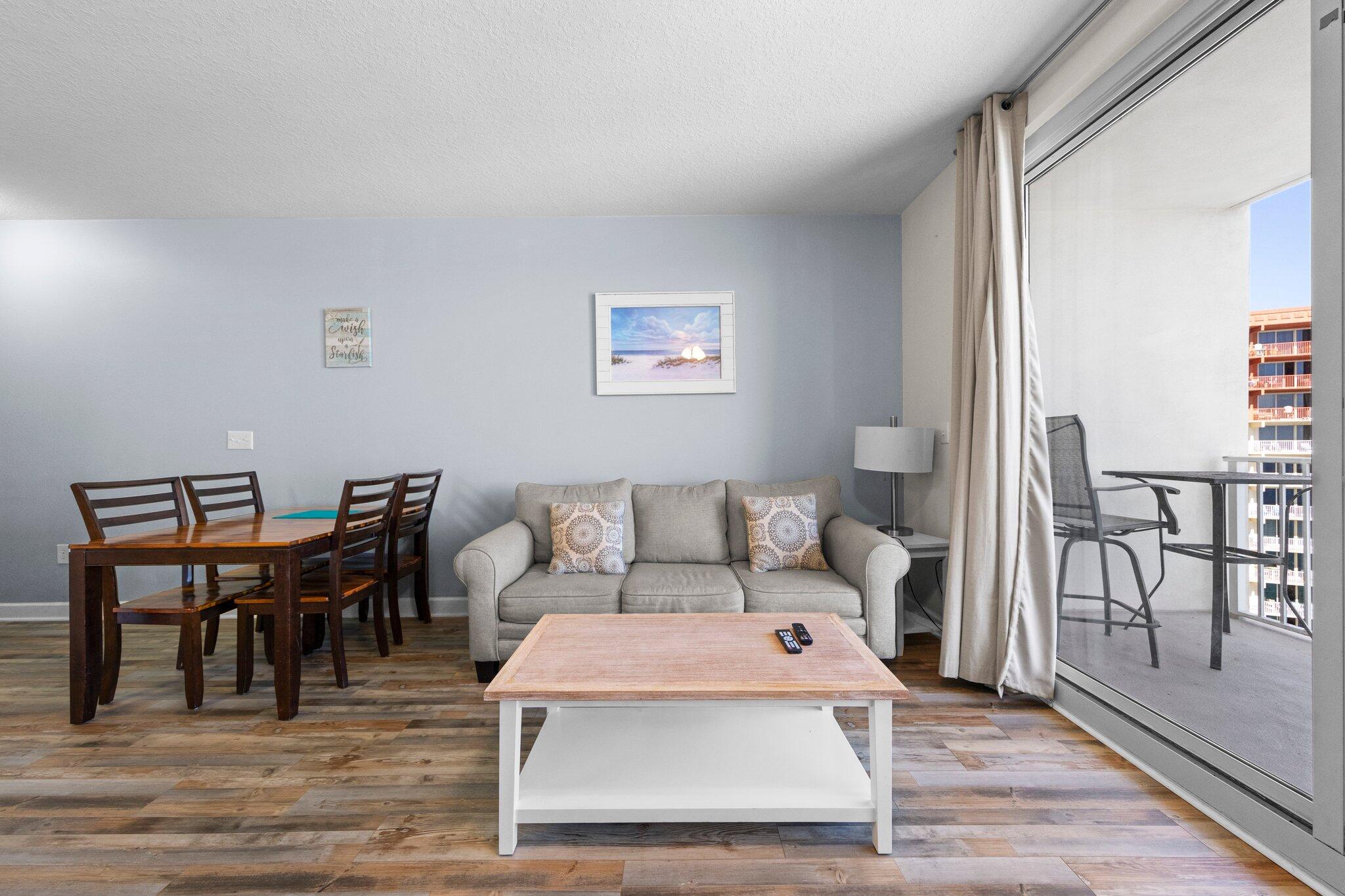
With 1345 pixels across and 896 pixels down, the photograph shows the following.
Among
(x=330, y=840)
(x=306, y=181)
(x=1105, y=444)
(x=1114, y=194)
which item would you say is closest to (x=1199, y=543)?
(x=1105, y=444)

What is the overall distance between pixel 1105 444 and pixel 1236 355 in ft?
1.89

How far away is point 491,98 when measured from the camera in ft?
8.16

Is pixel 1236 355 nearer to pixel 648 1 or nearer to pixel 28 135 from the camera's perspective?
pixel 648 1

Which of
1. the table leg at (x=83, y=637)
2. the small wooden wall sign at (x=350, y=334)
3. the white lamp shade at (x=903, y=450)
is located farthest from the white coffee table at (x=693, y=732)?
the small wooden wall sign at (x=350, y=334)

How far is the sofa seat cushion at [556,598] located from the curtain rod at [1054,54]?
260cm

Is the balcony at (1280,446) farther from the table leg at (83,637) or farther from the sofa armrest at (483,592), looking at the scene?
the table leg at (83,637)

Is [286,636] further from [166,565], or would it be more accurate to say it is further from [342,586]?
[166,565]

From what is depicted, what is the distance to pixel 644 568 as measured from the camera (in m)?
3.15

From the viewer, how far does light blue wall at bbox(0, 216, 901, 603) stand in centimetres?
381

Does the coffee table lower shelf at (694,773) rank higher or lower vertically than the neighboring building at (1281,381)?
lower

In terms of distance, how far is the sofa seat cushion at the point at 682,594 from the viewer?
2.76m

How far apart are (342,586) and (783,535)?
6.85ft

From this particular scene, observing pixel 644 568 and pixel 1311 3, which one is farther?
pixel 644 568

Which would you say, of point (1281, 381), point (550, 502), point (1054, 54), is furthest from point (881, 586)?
point (1054, 54)
